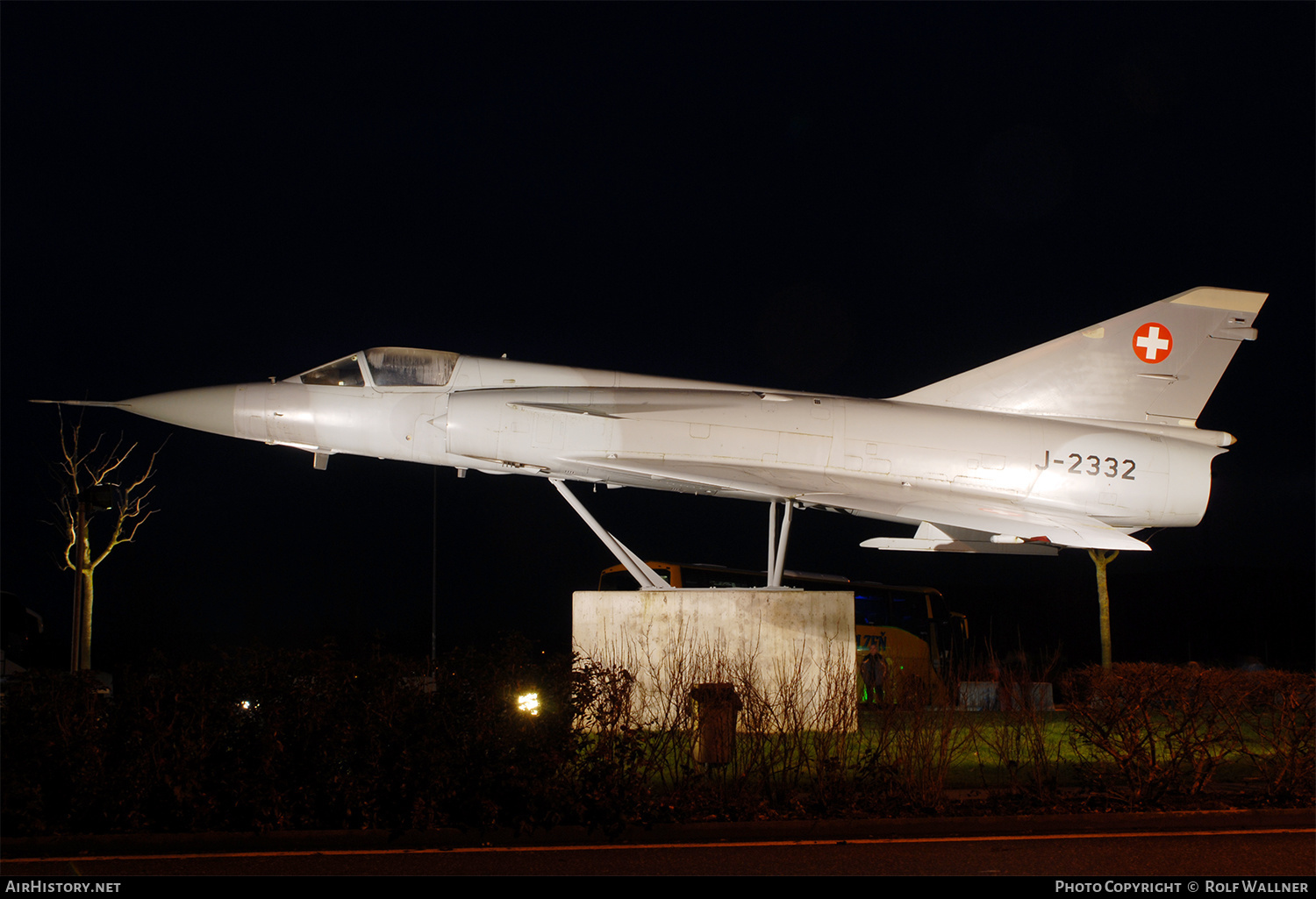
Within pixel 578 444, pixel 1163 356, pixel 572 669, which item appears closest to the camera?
pixel 572 669

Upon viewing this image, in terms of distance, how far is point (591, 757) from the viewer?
712 cm

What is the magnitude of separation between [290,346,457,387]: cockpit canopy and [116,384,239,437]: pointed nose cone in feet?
2.53

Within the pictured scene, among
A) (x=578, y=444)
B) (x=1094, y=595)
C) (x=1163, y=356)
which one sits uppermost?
(x=1163, y=356)

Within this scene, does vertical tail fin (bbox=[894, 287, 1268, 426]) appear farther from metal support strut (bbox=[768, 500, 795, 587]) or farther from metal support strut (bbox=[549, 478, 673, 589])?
metal support strut (bbox=[549, 478, 673, 589])

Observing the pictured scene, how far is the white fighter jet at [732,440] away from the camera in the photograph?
9.94 metres

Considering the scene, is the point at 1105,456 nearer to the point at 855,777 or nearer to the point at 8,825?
the point at 855,777

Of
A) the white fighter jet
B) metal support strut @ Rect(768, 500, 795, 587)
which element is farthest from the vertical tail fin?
metal support strut @ Rect(768, 500, 795, 587)

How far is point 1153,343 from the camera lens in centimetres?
1097

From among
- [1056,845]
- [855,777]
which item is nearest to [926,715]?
[855,777]

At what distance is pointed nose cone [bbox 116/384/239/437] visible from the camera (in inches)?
400

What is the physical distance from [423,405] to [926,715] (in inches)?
241

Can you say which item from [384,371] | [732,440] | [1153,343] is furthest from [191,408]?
[1153,343]

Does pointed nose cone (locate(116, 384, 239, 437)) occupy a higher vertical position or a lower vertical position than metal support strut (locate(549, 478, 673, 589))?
higher

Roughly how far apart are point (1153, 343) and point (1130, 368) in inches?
16.0
